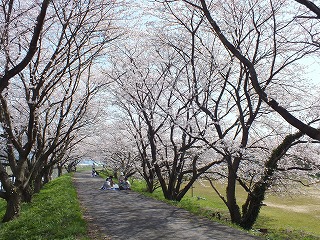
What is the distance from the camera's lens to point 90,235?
9211 mm

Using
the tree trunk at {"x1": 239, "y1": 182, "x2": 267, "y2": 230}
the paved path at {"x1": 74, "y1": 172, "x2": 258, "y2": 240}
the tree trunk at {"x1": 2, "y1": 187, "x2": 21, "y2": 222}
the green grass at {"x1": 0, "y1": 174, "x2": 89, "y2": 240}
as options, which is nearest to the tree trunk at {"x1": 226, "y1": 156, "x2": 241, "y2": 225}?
the tree trunk at {"x1": 239, "y1": 182, "x2": 267, "y2": 230}

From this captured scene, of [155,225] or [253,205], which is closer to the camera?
[155,225]

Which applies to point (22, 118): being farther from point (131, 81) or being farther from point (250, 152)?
point (250, 152)

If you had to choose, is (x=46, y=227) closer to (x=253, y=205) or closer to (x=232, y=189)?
(x=232, y=189)

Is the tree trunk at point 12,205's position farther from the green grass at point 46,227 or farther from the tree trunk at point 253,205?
the tree trunk at point 253,205

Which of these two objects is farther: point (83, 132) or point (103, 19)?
point (83, 132)

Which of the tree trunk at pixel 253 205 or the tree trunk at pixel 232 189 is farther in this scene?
the tree trunk at pixel 253 205

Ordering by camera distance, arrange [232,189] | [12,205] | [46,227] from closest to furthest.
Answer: [46,227] < [12,205] < [232,189]

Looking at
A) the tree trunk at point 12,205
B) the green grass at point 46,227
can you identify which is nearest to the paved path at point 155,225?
the green grass at point 46,227

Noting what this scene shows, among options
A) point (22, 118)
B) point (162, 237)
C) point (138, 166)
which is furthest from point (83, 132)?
point (162, 237)

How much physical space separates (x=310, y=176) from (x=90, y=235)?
10.7 m

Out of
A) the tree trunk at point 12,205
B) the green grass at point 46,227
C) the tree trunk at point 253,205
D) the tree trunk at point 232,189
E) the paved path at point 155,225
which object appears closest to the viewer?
the green grass at point 46,227

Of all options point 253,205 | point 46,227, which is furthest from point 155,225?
point 253,205

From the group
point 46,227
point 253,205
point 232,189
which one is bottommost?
point 46,227
